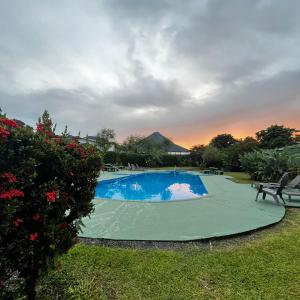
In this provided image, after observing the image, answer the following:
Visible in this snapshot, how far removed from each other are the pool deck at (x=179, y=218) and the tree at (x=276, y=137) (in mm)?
29292

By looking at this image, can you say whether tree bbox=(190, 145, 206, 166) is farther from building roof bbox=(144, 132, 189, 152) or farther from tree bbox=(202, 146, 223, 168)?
building roof bbox=(144, 132, 189, 152)

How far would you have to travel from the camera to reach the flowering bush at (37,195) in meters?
2.12

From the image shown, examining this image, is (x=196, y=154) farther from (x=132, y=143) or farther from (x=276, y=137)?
(x=276, y=137)

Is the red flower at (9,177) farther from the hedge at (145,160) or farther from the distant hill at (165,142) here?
the distant hill at (165,142)

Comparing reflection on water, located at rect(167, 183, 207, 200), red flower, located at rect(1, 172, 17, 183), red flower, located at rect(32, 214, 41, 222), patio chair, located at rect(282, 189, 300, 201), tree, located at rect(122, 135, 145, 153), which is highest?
tree, located at rect(122, 135, 145, 153)

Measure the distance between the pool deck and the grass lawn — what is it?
62 cm

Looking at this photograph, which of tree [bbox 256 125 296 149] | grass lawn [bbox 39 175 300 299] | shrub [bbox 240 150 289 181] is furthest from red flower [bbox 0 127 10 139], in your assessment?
tree [bbox 256 125 296 149]

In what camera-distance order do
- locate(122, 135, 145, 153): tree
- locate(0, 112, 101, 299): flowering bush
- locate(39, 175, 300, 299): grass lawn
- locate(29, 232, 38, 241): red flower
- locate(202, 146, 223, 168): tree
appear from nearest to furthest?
locate(0, 112, 101, 299): flowering bush, locate(29, 232, 38, 241): red flower, locate(39, 175, 300, 299): grass lawn, locate(202, 146, 223, 168): tree, locate(122, 135, 145, 153): tree

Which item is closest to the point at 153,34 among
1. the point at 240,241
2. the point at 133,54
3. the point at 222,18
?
the point at 133,54

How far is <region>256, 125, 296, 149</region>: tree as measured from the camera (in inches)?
1399

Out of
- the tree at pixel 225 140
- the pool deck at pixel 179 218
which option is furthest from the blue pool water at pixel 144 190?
the tree at pixel 225 140

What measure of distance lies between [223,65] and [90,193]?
13.0 meters

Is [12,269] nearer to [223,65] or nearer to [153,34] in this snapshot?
[153,34]

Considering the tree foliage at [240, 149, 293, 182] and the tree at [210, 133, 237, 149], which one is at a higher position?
the tree at [210, 133, 237, 149]
